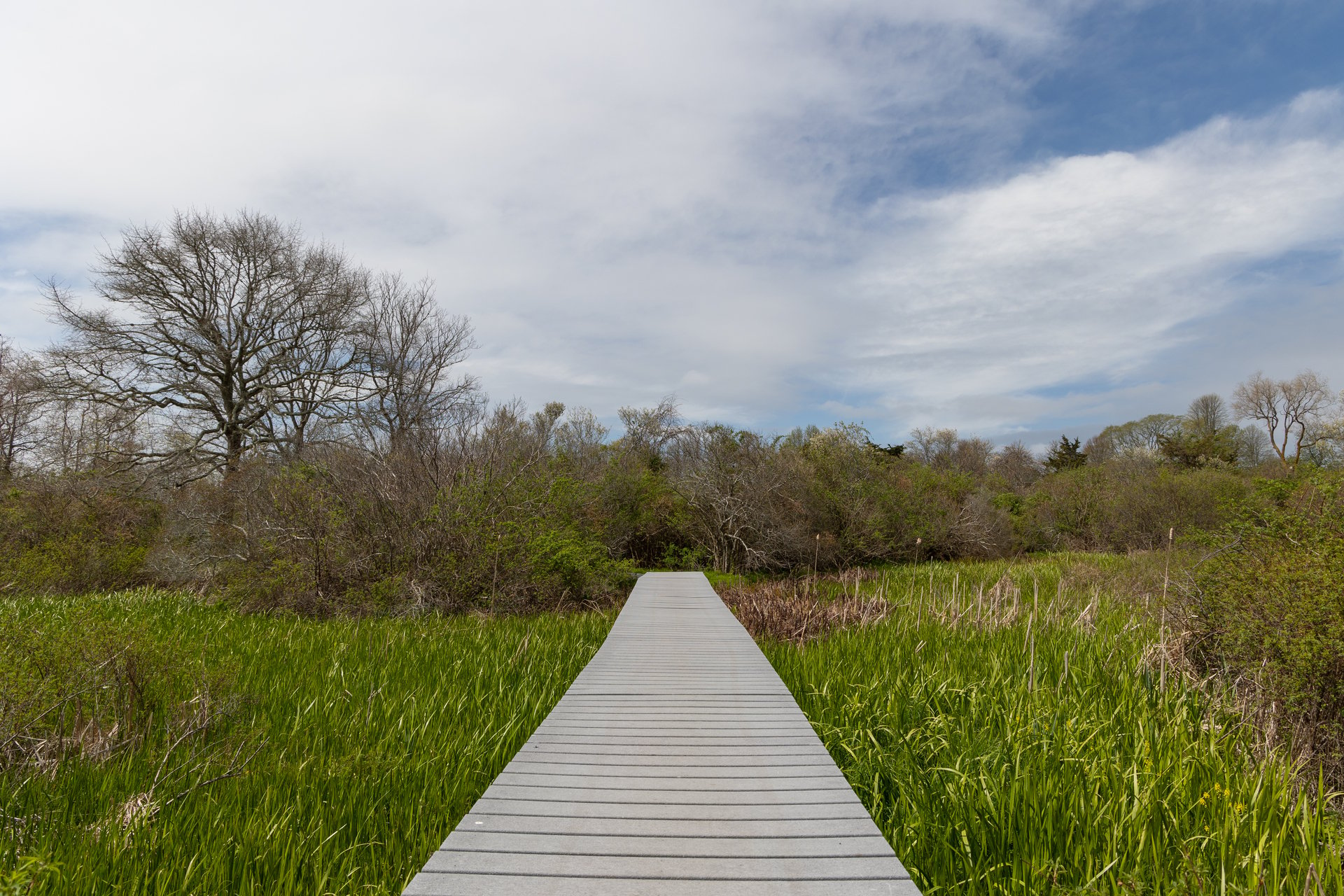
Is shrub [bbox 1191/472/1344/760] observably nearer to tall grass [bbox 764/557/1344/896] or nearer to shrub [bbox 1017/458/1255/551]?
tall grass [bbox 764/557/1344/896]

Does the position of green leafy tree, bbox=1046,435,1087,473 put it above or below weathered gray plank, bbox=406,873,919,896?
above

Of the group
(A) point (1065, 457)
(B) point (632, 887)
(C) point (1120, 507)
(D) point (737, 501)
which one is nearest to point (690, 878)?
(B) point (632, 887)

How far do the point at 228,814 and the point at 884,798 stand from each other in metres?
3.34

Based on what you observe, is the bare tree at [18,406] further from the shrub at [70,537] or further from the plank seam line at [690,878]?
the plank seam line at [690,878]

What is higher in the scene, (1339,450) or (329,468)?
(1339,450)

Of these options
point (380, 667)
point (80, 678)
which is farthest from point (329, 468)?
point (80, 678)

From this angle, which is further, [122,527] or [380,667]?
[122,527]

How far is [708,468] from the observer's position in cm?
1625

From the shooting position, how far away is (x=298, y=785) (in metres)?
3.48

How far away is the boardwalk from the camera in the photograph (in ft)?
7.57

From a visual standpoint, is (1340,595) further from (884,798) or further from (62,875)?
(62,875)

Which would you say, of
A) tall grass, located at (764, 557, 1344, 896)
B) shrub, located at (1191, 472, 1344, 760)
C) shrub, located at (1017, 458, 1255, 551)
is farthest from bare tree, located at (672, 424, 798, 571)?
shrub, located at (1191, 472, 1344, 760)

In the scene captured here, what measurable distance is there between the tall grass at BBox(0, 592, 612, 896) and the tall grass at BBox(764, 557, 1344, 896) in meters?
2.27

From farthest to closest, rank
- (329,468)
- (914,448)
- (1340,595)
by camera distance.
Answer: (914,448) → (329,468) → (1340,595)
